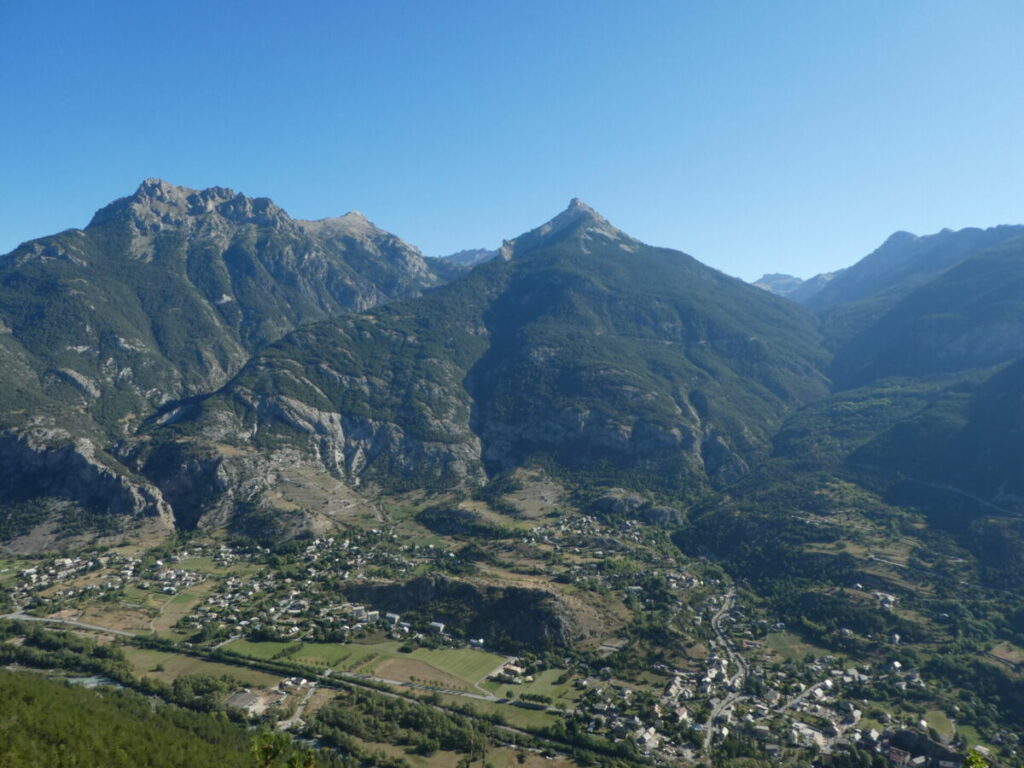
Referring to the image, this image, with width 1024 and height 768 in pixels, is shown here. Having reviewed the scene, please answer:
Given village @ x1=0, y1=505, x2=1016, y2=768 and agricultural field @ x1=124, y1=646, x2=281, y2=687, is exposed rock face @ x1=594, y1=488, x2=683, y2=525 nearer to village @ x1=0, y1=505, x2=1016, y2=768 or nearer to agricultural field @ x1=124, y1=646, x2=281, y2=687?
village @ x1=0, y1=505, x2=1016, y2=768

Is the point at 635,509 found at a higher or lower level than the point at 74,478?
lower

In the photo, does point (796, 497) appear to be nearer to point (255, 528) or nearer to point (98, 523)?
point (255, 528)

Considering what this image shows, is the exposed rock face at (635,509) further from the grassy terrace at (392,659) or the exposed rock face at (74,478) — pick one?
the exposed rock face at (74,478)

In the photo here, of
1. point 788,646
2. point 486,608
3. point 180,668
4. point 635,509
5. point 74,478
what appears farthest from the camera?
point 635,509

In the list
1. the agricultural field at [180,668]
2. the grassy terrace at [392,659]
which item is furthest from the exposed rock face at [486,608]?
the agricultural field at [180,668]

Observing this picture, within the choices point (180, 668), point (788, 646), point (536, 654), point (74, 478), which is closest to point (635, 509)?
point (788, 646)

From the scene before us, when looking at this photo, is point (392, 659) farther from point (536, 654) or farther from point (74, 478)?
point (74, 478)

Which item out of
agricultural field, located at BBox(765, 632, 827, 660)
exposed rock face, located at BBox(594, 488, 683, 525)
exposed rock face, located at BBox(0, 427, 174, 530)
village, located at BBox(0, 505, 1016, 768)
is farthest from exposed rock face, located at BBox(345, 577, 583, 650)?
exposed rock face, located at BBox(0, 427, 174, 530)
